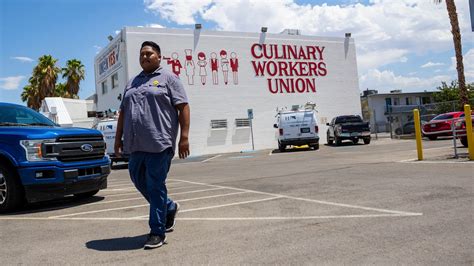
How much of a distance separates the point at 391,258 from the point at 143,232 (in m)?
2.67

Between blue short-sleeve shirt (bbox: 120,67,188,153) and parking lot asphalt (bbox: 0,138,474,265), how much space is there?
39.8 inches

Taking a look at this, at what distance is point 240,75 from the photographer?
29312 millimetres

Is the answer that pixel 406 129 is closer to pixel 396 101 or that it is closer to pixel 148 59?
pixel 148 59

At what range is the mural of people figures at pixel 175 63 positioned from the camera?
88.4ft

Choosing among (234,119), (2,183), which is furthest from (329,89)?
(2,183)

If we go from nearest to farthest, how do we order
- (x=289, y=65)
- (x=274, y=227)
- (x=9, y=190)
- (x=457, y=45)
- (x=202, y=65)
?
(x=274, y=227) < (x=9, y=190) < (x=457, y=45) < (x=202, y=65) < (x=289, y=65)

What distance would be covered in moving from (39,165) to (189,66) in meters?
21.8

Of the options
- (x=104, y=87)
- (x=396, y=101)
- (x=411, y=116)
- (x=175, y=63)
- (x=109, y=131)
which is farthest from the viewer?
(x=396, y=101)

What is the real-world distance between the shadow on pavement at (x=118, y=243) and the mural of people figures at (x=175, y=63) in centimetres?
2311

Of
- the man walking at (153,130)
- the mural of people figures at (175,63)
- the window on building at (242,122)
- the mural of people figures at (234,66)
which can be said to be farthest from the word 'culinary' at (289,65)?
the man walking at (153,130)

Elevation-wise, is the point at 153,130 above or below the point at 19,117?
below

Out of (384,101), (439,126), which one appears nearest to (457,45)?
(439,126)

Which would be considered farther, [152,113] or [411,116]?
[411,116]

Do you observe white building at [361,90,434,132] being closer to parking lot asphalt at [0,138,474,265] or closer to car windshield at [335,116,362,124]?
car windshield at [335,116,362,124]
